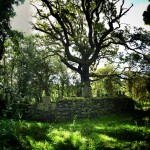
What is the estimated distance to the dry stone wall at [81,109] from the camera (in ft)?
78.8

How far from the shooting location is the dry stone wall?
24.0 m

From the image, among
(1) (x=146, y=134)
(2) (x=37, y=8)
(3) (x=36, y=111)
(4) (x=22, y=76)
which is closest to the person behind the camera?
(1) (x=146, y=134)

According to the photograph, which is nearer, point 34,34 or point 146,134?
point 146,134

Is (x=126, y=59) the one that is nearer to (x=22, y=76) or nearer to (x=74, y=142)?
(x=22, y=76)

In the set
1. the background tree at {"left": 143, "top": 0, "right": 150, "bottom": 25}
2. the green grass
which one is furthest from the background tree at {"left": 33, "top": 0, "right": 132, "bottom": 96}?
the green grass

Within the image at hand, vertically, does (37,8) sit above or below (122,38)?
above

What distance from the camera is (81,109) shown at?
26266 millimetres

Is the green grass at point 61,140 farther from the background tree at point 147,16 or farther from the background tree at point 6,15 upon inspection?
the background tree at point 147,16

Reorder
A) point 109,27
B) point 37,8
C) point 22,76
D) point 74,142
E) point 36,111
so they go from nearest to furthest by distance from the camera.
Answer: point 74,142, point 36,111, point 109,27, point 37,8, point 22,76

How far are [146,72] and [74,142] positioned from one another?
30.1m

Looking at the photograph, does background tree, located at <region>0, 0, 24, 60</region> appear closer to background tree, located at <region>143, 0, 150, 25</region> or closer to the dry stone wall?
the dry stone wall

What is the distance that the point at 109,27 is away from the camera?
119ft

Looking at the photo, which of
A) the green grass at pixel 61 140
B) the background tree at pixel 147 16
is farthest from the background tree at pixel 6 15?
the background tree at pixel 147 16

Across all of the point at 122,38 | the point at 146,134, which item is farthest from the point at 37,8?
the point at 146,134
